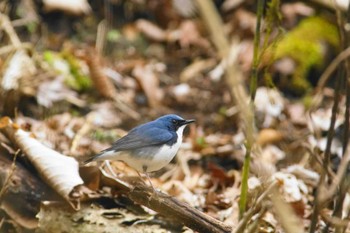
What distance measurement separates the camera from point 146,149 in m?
4.64

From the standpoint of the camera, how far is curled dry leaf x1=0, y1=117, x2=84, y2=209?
438 centimetres

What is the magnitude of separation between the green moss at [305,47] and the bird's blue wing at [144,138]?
3.88m

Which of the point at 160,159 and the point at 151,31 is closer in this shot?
the point at 160,159

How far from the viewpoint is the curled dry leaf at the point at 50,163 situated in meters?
4.38

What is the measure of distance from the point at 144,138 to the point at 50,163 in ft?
2.29

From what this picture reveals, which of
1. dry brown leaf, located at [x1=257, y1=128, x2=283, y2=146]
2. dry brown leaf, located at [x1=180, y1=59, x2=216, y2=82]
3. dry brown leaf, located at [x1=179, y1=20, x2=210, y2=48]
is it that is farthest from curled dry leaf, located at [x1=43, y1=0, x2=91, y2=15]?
dry brown leaf, located at [x1=257, y1=128, x2=283, y2=146]

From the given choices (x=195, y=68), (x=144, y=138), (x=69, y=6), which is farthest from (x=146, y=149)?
(x=69, y=6)

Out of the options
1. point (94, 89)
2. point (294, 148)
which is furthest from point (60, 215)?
point (94, 89)

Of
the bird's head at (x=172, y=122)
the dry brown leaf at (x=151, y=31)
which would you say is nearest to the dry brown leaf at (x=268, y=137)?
the bird's head at (x=172, y=122)

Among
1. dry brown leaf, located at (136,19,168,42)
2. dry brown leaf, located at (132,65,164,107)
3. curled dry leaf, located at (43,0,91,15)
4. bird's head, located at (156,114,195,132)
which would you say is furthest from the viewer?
dry brown leaf, located at (136,19,168,42)

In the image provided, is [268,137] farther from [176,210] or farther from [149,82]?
[176,210]

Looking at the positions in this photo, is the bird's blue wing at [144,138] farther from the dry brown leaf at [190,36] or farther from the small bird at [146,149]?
the dry brown leaf at [190,36]

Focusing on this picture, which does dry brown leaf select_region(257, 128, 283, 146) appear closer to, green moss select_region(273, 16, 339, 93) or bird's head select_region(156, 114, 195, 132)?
green moss select_region(273, 16, 339, 93)

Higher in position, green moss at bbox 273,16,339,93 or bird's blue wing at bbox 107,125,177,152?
bird's blue wing at bbox 107,125,177,152
